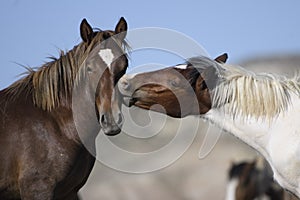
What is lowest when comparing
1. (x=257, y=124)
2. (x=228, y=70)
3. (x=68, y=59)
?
(x=257, y=124)

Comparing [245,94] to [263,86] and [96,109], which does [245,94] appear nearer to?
[263,86]

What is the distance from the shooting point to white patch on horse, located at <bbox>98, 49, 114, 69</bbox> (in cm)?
565

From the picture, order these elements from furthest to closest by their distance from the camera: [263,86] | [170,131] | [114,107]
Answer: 1. [170,131]
2. [263,86]
3. [114,107]

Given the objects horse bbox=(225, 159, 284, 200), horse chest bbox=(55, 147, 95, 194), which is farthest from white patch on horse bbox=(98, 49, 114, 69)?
horse bbox=(225, 159, 284, 200)

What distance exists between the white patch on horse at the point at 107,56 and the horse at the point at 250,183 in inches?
217

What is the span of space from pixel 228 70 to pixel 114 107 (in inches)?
62.3

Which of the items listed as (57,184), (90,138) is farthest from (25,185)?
(90,138)

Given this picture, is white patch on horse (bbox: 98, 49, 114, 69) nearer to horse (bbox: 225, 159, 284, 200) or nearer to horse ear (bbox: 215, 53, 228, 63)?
horse ear (bbox: 215, 53, 228, 63)

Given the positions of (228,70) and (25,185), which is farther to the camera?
(228,70)

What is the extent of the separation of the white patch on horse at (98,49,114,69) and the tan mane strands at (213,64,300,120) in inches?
55.3

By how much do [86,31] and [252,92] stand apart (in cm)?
178

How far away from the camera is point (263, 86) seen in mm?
6512

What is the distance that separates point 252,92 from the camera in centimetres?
652

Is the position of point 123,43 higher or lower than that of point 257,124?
higher
